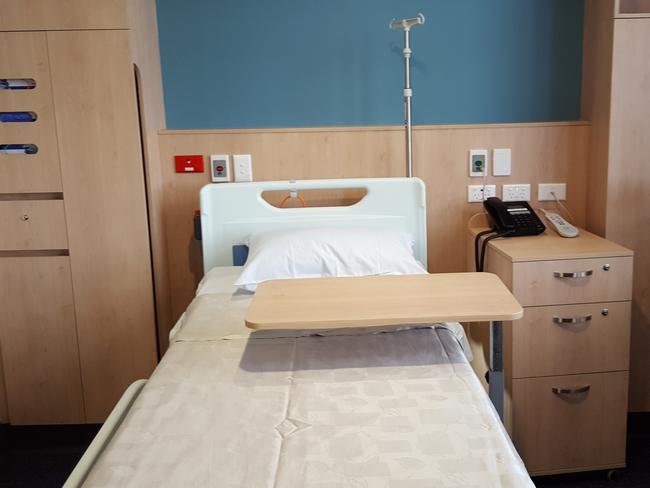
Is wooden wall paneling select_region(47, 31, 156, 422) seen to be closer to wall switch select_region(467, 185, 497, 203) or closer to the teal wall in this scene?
the teal wall

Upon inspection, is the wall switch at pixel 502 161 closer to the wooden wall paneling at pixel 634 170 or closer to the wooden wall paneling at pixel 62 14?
the wooden wall paneling at pixel 634 170

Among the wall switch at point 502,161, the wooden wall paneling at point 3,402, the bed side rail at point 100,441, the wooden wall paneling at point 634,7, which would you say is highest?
the wooden wall paneling at point 634,7

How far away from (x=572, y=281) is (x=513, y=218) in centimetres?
40

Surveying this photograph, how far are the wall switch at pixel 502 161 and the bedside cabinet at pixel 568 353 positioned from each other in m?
0.48

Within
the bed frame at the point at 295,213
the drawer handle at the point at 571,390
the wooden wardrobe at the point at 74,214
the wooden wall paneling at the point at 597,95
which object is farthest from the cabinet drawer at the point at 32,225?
the wooden wall paneling at the point at 597,95

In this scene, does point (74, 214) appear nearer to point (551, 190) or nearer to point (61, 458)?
point (61, 458)

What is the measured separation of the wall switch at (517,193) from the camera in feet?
8.77

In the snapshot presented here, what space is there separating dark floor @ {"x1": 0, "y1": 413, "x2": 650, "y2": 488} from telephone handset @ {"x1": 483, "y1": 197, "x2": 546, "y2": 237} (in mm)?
933

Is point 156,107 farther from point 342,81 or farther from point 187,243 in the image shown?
point 342,81

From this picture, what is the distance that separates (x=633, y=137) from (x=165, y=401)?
2060 millimetres

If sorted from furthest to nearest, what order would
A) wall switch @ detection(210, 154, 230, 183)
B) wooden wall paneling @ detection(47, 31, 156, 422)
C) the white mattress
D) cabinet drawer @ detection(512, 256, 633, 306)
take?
wall switch @ detection(210, 154, 230, 183)
wooden wall paneling @ detection(47, 31, 156, 422)
cabinet drawer @ detection(512, 256, 633, 306)
the white mattress

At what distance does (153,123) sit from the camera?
2.55 m

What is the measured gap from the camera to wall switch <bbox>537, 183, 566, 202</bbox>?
268 cm

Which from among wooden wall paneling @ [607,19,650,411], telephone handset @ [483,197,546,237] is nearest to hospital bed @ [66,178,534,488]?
telephone handset @ [483,197,546,237]
